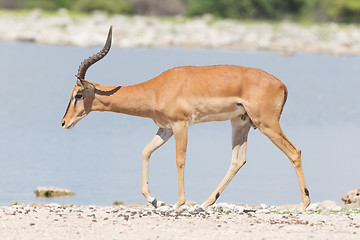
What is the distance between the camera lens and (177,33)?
194 feet

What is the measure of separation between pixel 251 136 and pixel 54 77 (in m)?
17.2

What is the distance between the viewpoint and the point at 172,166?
702 inches

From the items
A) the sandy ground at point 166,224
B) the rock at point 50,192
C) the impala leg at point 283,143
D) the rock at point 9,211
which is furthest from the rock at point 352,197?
the rock at point 9,211

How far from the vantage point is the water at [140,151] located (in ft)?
50.9

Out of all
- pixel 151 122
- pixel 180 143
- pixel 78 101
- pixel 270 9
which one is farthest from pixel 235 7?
pixel 180 143

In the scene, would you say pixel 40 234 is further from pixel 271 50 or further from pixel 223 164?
pixel 271 50

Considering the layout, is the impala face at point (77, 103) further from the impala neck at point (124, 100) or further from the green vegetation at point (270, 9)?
the green vegetation at point (270, 9)

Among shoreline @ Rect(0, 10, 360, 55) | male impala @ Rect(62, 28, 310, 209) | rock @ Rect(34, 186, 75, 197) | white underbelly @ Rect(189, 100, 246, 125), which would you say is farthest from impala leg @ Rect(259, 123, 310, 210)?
shoreline @ Rect(0, 10, 360, 55)

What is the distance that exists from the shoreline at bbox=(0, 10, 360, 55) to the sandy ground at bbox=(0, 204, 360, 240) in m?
44.0

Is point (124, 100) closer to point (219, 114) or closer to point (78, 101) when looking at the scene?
point (78, 101)

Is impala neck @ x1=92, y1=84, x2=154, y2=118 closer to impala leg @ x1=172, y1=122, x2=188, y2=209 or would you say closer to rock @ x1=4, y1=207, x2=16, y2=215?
impala leg @ x1=172, y1=122, x2=188, y2=209

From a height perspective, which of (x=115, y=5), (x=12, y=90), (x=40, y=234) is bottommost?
(x=40, y=234)

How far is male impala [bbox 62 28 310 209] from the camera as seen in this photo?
10492 millimetres

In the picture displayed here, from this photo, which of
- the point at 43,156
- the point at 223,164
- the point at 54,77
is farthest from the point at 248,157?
the point at 54,77
